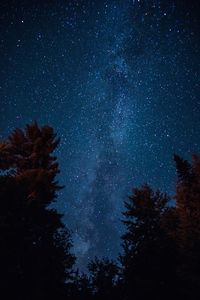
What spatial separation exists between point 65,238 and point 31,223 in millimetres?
4576

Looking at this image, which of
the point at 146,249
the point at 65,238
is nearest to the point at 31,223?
the point at 65,238

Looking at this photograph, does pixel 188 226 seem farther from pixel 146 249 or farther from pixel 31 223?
pixel 31 223

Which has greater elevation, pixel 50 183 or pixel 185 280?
pixel 50 183

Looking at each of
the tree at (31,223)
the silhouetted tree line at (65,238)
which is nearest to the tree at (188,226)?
the silhouetted tree line at (65,238)

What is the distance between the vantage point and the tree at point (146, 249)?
84.7 feet

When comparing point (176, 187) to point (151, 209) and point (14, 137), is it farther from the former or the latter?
point (14, 137)

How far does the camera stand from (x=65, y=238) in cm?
2573

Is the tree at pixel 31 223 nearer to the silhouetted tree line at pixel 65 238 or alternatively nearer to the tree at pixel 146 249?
the silhouetted tree line at pixel 65 238

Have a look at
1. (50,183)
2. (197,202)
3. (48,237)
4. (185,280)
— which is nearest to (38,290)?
(48,237)

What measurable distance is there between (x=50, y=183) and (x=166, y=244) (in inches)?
348

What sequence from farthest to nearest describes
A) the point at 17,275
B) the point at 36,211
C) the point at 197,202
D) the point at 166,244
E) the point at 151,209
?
the point at 151,209 < the point at 166,244 < the point at 197,202 < the point at 36,211 < the point at 17,275

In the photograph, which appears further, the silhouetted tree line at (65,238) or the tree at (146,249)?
the tree at (146,249)

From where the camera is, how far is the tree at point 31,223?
20.2 m

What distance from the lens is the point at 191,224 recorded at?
79.0 ft
